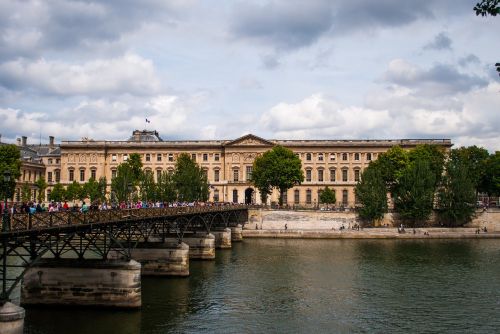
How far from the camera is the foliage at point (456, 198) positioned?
91.3m

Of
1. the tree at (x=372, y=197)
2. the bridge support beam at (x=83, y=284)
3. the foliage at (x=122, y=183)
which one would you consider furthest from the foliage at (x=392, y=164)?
the bridge support beam at (x=83, y=284)

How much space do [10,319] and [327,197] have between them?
10167cm

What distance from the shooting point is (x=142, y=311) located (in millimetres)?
33750

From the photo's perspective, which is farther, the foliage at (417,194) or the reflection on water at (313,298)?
the foliage at (417,194)

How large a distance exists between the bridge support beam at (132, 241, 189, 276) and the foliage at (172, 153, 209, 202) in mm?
48116

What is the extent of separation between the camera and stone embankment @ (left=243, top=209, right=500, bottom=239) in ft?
280

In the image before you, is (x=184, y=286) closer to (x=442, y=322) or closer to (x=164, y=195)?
(x=442, y=322)

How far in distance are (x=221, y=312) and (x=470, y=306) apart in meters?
15.7

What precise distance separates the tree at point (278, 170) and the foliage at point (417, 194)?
21.6 meters

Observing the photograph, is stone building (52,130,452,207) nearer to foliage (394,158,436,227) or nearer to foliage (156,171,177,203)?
foliage (156,171,177,203)

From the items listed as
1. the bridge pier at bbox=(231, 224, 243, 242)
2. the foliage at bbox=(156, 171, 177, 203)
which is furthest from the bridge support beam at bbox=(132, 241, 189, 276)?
the foliage at bbox=(156, 171, 177, 203)

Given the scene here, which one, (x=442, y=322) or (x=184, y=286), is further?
(x=184, y=286)

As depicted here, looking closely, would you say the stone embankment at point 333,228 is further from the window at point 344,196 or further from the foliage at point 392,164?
the window at point 344,196

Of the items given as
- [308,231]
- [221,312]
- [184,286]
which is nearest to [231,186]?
[308,231]
